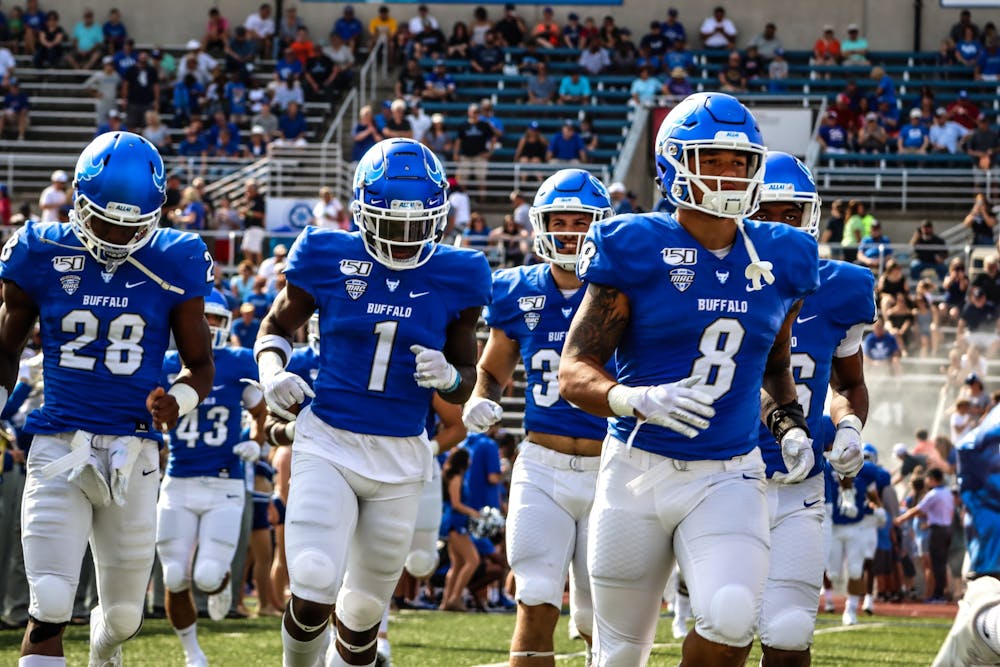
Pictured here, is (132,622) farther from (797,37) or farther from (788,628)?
(797,37)

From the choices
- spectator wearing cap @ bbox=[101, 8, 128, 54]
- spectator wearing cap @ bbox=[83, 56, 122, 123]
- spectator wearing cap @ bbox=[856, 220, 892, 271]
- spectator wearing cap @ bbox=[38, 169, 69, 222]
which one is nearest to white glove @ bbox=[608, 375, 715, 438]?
spectator wearing cap @ bbox=[856, 220, 892, 271]

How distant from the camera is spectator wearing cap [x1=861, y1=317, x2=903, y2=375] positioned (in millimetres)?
17891

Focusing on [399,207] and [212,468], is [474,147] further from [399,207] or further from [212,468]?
[399,207]

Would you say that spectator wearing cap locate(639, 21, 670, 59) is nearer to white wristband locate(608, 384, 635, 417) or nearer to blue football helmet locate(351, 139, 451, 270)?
blue football helmet locate(351, 139, 451, 270)

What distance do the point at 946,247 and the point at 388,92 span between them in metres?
9.53

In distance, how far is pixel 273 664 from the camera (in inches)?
350

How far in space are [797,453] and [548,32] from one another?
21.0 metres

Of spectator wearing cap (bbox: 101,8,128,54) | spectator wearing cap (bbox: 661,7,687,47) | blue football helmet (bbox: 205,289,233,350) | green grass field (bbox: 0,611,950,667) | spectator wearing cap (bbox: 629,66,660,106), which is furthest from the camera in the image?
spectator wearing cap (bbox: 101,8,128,54)

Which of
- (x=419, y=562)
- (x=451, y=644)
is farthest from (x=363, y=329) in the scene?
(x=451, y=644)

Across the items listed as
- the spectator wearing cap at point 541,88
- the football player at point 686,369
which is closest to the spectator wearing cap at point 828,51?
the spectator wearing cap at point 541,88

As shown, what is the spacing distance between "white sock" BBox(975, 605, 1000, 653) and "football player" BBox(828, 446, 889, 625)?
26.7 ft

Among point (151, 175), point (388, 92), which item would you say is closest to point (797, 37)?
point (388, 92)

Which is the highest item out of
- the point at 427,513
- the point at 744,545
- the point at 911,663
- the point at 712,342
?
the point at 712,342

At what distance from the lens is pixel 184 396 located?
609cm
